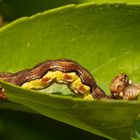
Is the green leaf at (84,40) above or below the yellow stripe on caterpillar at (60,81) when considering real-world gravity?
above

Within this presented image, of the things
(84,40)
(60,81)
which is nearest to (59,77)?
(60,81)

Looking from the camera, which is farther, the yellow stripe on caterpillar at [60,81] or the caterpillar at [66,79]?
the yellow stripe on caterpillar at [60,81]

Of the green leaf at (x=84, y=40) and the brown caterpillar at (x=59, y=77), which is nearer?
the green leaf at (x=84, y=40)

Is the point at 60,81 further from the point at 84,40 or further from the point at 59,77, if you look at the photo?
the point at 84,40

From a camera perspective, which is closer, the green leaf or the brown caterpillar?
the green leaf

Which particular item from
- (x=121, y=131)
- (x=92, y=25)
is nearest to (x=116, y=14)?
(x=92, y=25)

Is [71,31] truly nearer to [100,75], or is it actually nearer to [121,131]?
[100,75]

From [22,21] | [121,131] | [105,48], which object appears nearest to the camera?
[121,131]

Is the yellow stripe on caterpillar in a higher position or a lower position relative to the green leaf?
lower

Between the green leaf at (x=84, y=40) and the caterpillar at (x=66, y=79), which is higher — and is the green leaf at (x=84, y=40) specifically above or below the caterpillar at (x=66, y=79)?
above
